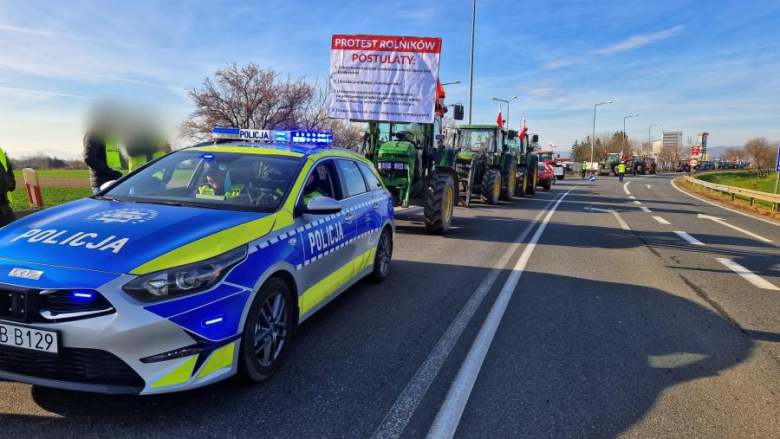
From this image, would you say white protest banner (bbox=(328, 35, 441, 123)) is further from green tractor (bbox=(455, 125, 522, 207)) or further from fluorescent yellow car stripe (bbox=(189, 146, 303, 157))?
fluorescent yellow car stripe (bbox=(189, 146, 303, 157))

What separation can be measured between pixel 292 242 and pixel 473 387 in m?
1.65

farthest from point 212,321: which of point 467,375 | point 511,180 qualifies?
point 511,180

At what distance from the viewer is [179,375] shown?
263 centimetres

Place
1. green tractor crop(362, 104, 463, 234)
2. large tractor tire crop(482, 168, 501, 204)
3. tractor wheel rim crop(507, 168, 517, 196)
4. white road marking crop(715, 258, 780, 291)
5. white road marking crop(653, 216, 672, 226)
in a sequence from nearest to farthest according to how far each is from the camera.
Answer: white road marking crop(715, 258, 780, 291) < green tractor crop(362, 104, 463, 234) < white road marking crop(653, 216, 672, 226) < large tractor tire crop(482, 168, 501, 204) < tractor wheel rim crop(507, 168, 517, 196)

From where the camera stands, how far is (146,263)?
2617 millimetres

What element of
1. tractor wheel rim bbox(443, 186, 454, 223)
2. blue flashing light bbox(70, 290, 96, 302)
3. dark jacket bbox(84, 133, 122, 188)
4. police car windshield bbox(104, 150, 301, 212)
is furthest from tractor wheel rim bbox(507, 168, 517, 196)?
blue flashing light bbox(70, 290, 96, 302)

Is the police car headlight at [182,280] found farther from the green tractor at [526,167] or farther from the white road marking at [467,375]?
the green tractor at [526,167]

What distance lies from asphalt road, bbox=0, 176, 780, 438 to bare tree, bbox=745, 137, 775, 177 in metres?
86.5

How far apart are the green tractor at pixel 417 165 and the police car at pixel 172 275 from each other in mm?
5699

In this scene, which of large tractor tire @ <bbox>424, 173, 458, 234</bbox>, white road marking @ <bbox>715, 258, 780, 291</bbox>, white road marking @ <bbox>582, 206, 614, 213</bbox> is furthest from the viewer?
white road marking @ <bbox>582, 206, 614, 213</bbox>

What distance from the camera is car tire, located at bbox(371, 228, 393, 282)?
580 cm

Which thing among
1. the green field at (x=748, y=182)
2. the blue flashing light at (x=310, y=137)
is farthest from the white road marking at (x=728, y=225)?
the green field at (x=748, y=182)

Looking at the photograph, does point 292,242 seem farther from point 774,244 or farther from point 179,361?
point 774,244

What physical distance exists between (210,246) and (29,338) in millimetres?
996
